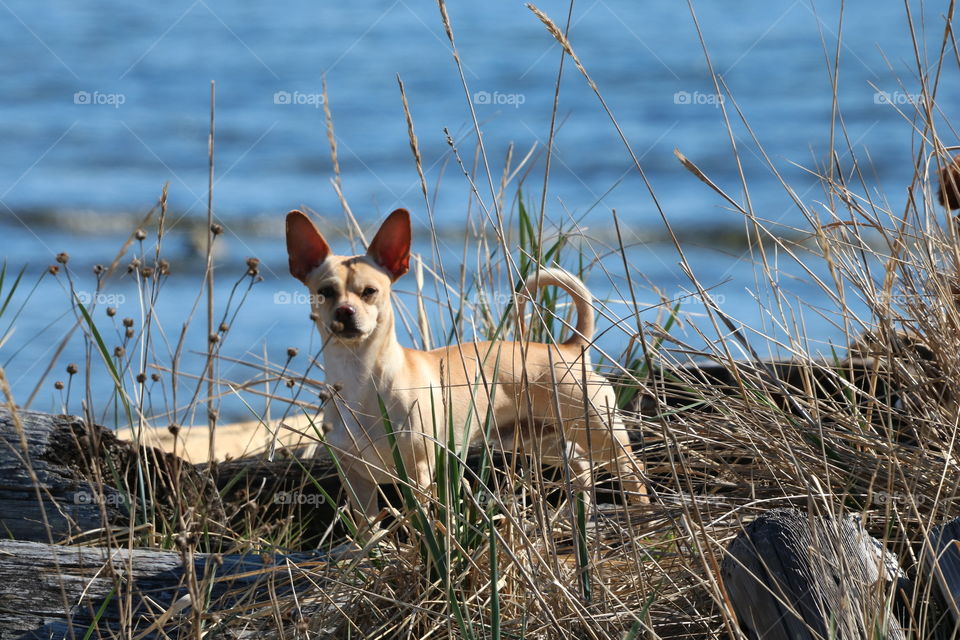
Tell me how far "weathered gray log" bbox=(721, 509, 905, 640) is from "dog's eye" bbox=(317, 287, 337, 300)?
1.48 meters

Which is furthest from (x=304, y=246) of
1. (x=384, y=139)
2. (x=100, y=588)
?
(x=384, y=139)

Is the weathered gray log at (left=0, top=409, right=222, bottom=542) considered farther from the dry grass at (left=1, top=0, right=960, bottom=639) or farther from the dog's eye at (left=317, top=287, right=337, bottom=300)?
the dog's eye at (left=317, top=287, right=337, bottom=300)

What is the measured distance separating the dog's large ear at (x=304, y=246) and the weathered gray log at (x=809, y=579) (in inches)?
64.5

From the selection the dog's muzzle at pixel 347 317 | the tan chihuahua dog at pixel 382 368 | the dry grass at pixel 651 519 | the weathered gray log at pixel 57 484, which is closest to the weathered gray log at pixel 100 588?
the dry grass at pixel 651 519

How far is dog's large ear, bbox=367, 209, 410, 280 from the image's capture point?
320 cm

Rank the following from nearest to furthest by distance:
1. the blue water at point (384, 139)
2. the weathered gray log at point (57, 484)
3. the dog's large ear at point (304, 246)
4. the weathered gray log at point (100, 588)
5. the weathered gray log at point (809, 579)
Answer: the weathered gray log at point (809, 579)
the weathered gray log at point (100, 588)
the weathered gray log at point (57, 484)
the dog's large ear at point (304, 246)
the blue water at point (384, 139)

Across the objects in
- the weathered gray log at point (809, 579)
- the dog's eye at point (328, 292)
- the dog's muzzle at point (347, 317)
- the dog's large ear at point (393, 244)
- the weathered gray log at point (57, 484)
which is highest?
the dog's large ear at point (393, 244)

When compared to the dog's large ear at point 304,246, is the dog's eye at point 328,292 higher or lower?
lower

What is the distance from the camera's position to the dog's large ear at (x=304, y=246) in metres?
3.16

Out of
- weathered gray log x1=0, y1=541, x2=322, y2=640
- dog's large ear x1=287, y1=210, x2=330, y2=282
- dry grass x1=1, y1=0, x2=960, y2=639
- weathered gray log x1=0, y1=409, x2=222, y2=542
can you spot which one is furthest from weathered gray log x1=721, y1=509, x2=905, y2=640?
dog's large ear x1=287, y1=210, x2=330, y2=282

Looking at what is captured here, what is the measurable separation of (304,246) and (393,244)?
0.25 m

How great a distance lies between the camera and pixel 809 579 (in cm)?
180

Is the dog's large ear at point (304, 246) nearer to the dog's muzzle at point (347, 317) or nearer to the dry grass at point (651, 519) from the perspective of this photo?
the dog's muzzle at point (347, 317)

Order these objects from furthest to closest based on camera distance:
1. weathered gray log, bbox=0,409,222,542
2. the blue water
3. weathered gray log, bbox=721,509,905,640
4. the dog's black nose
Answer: the blue water, the dog's black nose, weathered gray log, bbox=0,409,222,542, weathered gray log, bbox=721,509,905,640
